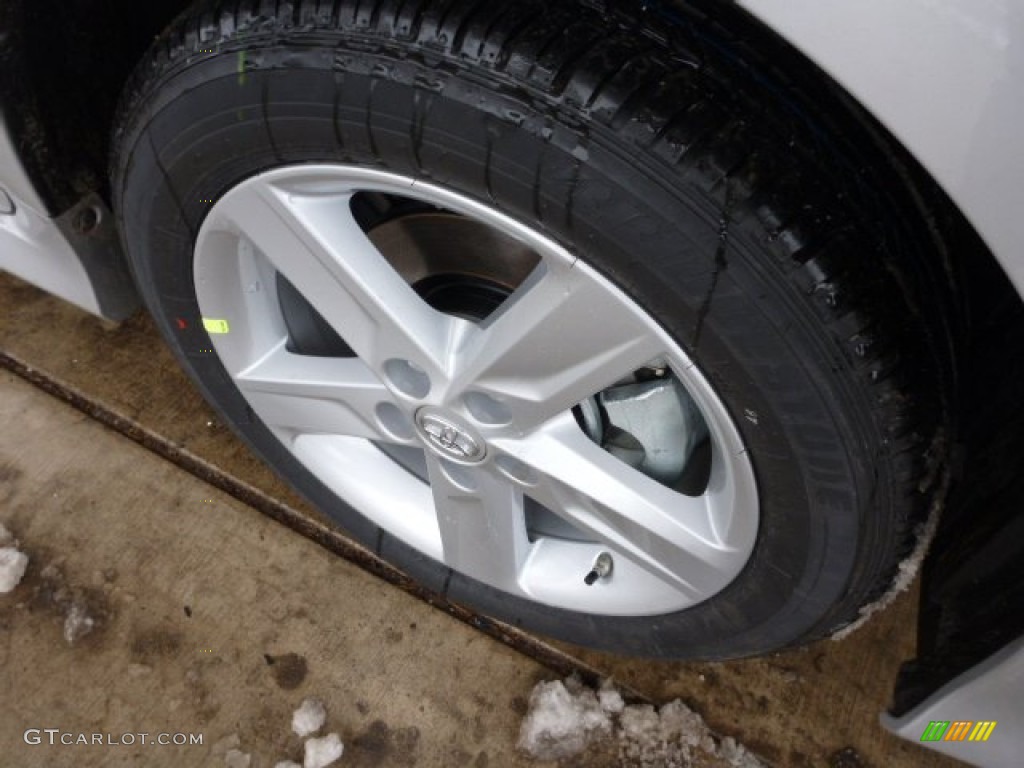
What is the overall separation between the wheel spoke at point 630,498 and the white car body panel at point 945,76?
0.56 metres

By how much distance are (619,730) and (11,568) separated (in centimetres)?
110

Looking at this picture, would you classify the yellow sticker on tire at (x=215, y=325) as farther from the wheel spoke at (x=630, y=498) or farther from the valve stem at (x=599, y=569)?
the valve stem at (x=599, y=569)

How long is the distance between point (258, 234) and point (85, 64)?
0.44m

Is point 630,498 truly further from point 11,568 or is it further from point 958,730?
point 11,568

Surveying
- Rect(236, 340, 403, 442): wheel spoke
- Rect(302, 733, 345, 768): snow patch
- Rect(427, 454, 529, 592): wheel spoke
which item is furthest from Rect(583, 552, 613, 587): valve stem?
Rect(302, 733, 345, 768): snow patch

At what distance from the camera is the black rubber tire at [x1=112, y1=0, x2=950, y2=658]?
868mm

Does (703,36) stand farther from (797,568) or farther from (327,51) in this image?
(797,568)

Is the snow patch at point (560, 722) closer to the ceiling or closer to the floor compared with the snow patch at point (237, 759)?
closer to the ceiling

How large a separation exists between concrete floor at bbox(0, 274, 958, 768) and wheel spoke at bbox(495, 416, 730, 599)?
18.5 inches

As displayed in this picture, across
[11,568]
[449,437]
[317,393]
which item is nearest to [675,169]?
[449,437]

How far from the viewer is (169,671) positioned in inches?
61.7

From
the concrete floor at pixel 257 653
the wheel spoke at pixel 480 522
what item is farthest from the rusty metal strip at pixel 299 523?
the wheel spoke at pixel 480 522

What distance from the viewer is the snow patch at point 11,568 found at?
5.30ft

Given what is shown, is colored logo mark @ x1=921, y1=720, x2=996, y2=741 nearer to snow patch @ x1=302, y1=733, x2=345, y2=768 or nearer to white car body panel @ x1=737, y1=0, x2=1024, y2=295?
white car body panel @ x1=737, y1=0, x2=1024, y2=295
